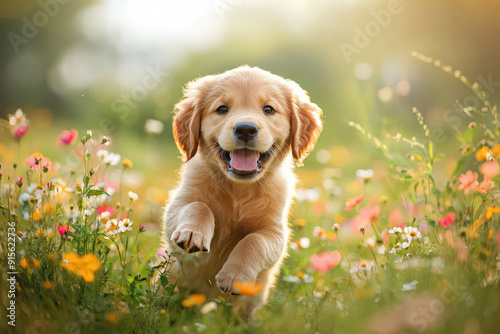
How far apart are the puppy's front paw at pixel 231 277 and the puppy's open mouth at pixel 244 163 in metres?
0.57

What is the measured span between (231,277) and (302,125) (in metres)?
1.23

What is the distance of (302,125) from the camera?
304 centimetres

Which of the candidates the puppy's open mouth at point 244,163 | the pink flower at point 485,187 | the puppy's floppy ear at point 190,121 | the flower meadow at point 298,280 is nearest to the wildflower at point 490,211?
the flower meadow at point 298,280

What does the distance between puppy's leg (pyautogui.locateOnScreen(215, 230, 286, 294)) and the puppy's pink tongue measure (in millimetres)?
383

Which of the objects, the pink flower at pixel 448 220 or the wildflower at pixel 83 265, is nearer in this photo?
the wildflower at pixel 83 265

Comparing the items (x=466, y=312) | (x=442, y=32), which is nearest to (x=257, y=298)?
(x=466, y=312)

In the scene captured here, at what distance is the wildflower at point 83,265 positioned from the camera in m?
1.93

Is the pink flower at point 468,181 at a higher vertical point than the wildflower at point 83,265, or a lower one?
higher

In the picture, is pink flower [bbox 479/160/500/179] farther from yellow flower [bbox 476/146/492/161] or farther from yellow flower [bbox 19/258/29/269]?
yellow flower [bbox 19/258/29/269]

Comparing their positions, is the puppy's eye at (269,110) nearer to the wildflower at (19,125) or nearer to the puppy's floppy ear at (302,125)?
the puppy's floppy ear at (302,125)

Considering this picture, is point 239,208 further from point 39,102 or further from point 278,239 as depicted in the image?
point 39,102

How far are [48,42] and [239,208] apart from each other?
165 inches

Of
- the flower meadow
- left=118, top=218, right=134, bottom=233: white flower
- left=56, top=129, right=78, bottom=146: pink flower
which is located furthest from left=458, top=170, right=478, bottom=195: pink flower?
left=56, top=129, right=78, bottom=146: pink flower

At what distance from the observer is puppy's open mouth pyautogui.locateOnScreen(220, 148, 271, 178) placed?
2.62 meters
